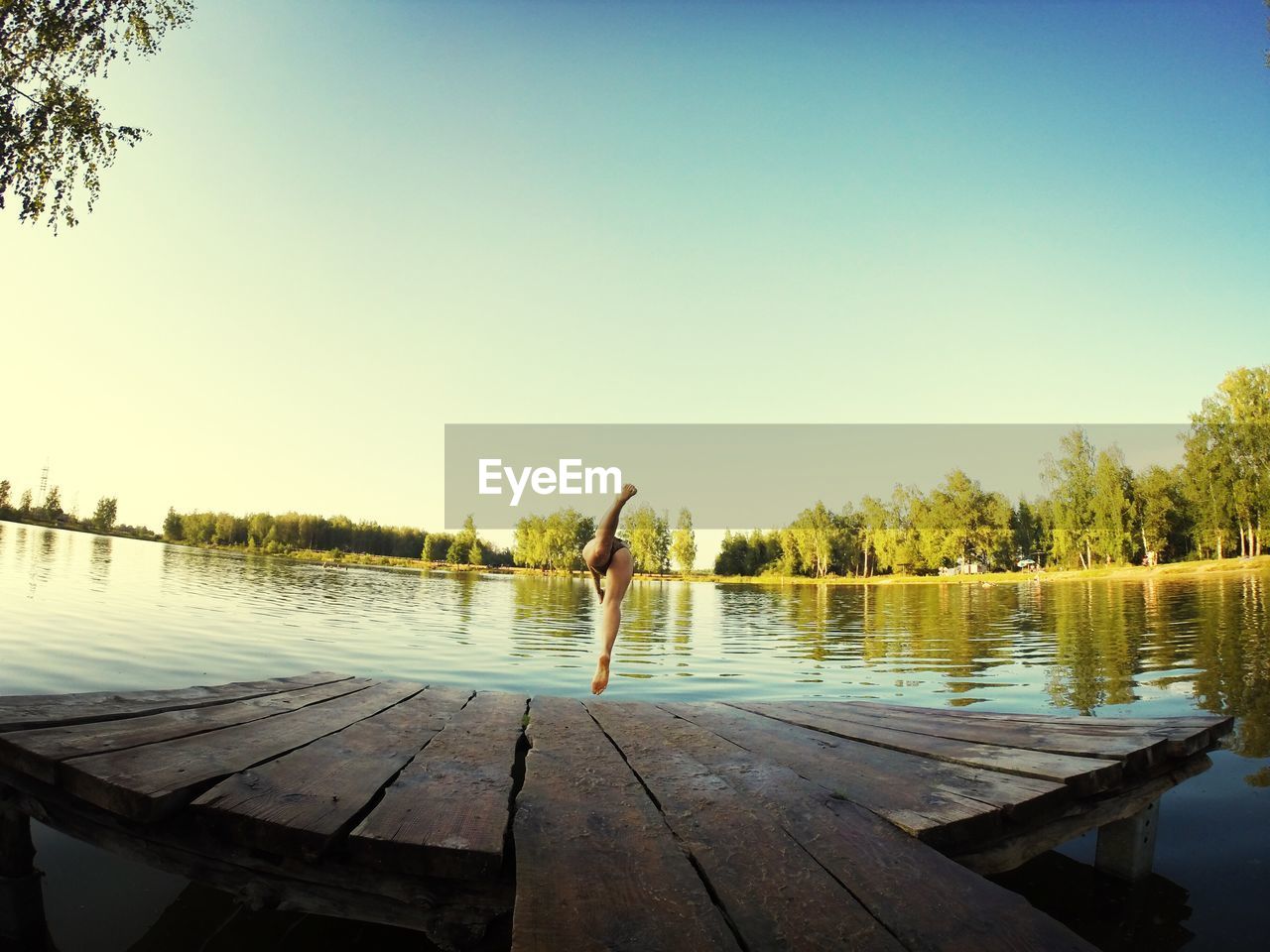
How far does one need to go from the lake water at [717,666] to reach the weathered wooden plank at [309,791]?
84cm

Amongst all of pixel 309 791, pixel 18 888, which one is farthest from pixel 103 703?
pixel 309 791

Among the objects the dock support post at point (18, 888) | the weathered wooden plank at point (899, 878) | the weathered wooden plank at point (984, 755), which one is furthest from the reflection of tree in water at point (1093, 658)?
the dock support post at point (18, 888)

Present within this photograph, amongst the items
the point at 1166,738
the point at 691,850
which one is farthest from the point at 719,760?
the point at 1166,738

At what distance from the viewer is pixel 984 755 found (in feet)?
11.5

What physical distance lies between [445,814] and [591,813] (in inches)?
21.1

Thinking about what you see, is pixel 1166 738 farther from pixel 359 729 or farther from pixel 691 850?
pixel 359 729

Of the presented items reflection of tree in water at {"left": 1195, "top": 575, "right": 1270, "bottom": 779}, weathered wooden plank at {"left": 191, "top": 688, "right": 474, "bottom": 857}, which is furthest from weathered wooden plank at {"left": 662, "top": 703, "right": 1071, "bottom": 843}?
reflection of tree in water at {"left": 1195, "top": 575, "right": 1270, "bottom": 779}

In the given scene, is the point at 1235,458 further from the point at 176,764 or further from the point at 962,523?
the point at 176,764

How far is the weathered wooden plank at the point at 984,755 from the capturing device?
3.02 meters

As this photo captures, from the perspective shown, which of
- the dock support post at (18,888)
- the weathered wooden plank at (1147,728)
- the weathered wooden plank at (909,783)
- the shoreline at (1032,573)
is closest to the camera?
the weathered wooden plank at (909,783)

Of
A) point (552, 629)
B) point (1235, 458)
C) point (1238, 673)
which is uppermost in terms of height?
point (1235, 458)

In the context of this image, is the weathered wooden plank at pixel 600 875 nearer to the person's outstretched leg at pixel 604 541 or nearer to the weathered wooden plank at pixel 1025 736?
the person's outstretched leg at pixel 604 541

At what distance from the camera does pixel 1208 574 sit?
53.2m

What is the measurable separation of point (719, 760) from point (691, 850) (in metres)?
1.19
